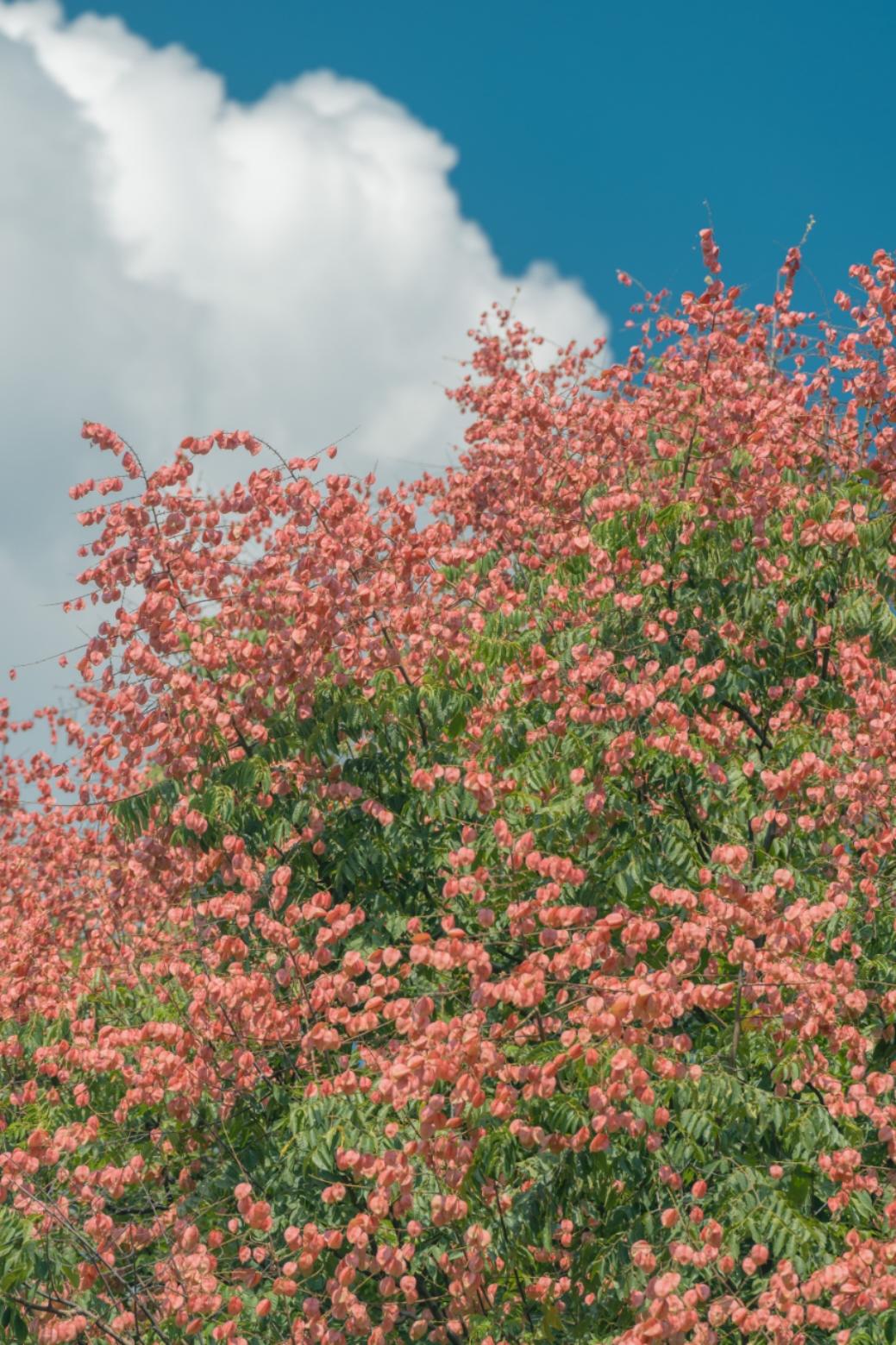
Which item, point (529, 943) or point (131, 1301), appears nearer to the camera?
point (131, 1301)

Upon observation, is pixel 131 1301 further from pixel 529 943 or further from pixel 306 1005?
pixel 529 943

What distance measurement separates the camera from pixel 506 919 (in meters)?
10.2

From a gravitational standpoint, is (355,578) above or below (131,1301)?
above

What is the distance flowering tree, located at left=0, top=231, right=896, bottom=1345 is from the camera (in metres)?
8.37

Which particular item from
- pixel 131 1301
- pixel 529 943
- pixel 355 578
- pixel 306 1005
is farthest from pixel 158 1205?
pixel 355 578

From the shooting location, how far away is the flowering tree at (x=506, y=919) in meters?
8.37

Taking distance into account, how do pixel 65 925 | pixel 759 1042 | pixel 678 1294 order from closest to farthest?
pixel 678 1294, pixel 759 1042, pixel 65 925

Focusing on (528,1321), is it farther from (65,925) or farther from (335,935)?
(65,925)

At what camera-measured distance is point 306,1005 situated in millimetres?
9438

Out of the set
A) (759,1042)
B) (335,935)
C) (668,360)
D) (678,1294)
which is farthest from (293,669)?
(668,360)

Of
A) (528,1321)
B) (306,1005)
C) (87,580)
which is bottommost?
(528,1321)

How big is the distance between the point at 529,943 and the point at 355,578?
123 inches

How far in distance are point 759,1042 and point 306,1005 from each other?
3.01 metres

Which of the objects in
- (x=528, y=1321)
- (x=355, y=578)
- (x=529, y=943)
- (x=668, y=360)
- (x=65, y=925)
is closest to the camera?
(x=528, y=1321)
